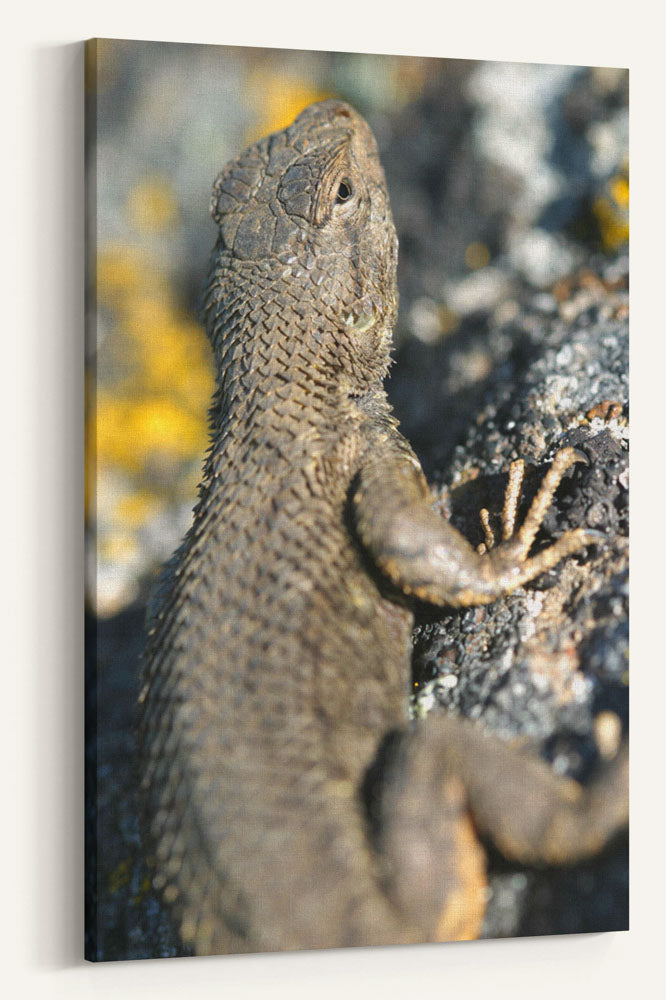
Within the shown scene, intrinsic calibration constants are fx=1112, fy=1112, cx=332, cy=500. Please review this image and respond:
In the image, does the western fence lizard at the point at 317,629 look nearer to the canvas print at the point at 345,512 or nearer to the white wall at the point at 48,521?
the canvas print at the point at 345,512

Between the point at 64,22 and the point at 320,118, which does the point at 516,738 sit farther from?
the point at 64,22

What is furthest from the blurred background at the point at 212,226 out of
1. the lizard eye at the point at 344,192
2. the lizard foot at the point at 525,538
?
the lizard foot at the point at 525,538

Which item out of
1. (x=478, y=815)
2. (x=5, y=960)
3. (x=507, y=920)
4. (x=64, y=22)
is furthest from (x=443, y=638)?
(x=64, y=22)

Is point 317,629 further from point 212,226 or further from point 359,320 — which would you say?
point 212,226

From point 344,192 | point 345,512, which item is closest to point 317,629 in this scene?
point 345,512

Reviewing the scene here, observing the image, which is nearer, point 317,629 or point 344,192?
point 317,629

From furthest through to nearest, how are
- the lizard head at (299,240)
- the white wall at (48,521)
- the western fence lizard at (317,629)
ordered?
the lizard head at (299,240) → the white wall at (48,521) → the western fence lizard at (317,629)

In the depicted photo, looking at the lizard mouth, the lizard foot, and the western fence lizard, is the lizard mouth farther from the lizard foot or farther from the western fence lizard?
the lizard foot

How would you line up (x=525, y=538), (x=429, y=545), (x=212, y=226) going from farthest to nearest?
1. (x=212, y=226)
2. (x=525, y=538)
3. (x=429, y=545)
